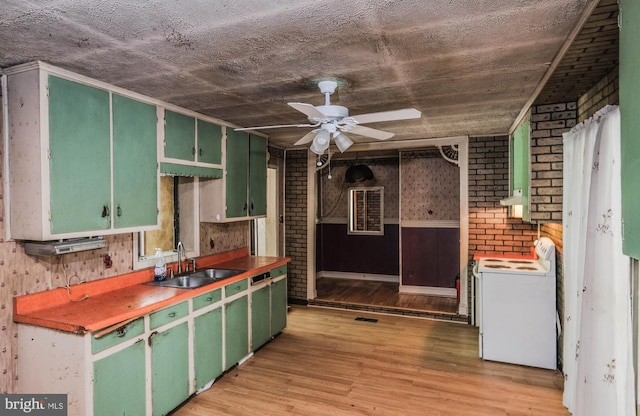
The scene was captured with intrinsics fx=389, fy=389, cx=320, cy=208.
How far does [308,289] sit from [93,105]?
4.05 metres

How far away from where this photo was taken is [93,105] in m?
2.67

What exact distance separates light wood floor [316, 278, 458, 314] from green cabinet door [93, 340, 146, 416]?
3.61 meters

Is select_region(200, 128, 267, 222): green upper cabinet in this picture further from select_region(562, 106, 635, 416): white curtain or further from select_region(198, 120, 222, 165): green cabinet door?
select_region(562, 106, 635, 416): white curtain

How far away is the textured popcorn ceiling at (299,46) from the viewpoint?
1757 mm

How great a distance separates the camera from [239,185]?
4.36m

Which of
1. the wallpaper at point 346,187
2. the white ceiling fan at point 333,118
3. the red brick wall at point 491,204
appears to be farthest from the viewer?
the wallpaper at point 346,187

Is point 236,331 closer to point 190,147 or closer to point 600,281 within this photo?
point 190,147

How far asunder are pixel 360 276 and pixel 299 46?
6.09m

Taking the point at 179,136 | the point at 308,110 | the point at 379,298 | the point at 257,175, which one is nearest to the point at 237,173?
the point at 257,175

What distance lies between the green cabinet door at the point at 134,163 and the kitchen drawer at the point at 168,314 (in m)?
0.71

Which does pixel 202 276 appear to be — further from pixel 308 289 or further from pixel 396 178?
pixel 396 178

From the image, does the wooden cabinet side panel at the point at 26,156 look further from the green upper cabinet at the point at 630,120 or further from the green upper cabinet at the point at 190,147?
the green upper cabinet at the point at 630,120

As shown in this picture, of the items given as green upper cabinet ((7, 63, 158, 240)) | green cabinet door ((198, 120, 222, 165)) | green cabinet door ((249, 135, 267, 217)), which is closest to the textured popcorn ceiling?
green upper cabinet ((7, 63, 158, 240))

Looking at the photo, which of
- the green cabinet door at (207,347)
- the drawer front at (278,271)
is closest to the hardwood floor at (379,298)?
the drawer front at (278,271)
